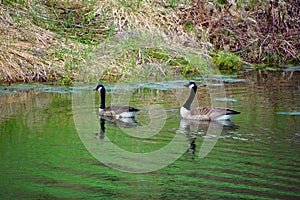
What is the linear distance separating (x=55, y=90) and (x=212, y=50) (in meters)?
5.74

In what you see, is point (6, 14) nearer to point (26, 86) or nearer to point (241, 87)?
point (26, 86)

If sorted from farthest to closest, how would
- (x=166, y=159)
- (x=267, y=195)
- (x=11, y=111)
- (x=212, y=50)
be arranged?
1. (x=212, y=50)
2. (x=11, y=111)
3. (x=166, y=159)
4. (x=267, y=195)

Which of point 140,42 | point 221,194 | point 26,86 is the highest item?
point 140,42

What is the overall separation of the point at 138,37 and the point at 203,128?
6.91m

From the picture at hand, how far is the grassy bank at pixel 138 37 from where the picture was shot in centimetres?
1543

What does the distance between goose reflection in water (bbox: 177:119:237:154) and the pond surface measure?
18 mm

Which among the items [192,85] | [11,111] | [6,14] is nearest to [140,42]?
[6,14]

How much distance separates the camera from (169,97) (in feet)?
43.8

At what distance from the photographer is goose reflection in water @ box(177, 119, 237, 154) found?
932 centimetres

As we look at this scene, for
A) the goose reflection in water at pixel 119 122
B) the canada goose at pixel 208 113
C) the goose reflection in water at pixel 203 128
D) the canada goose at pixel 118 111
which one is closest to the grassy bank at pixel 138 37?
the canada goose at pixel 118 111

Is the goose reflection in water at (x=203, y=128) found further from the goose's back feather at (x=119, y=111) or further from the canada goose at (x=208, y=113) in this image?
the goose's back feather at (x=119, y=111)

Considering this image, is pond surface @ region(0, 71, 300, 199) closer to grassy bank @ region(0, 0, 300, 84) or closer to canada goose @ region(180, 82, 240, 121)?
canada goose @ region(180, 82, 240, 121)

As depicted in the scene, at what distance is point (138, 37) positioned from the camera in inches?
663

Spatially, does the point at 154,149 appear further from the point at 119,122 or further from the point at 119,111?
the point at 119,111
